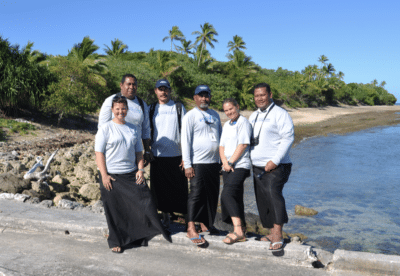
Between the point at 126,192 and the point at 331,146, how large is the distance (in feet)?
65.5

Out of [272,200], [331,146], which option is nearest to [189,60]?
[331,146]

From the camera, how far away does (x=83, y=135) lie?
1773 centimetres

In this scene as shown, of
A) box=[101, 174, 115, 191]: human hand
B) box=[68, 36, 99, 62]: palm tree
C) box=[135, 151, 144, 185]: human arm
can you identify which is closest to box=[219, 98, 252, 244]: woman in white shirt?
box=[135, 151, 144, 185]: human arm

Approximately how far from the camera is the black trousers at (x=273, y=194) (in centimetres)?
375

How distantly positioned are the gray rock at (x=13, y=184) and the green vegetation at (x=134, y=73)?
11.1m

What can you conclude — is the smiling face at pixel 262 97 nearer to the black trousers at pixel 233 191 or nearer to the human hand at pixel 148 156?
the black trousers at pixel 233 191

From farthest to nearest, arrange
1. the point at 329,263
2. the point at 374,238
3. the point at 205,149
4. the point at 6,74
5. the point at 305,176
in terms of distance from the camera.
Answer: the point at 6,74 < the point at 305,176 < the point at 374,238 < the point at 205,149 < the point at 329,263

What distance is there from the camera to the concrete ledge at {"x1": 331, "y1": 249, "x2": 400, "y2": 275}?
10.8 feet

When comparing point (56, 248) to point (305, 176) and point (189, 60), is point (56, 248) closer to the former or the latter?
point (305, 176)

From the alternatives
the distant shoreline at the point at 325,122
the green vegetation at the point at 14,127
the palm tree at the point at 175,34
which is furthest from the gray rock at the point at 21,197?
the palm tree at the point at 175,34

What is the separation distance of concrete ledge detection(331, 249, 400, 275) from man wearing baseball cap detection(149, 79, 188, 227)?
1.99 m

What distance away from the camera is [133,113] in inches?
165

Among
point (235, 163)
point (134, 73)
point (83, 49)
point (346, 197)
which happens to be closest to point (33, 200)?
point (235, 163)

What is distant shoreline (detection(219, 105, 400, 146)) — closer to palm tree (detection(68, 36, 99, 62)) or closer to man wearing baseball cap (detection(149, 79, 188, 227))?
palm tree (detection(68, 36, 99, 62))
